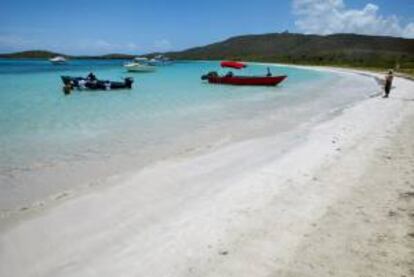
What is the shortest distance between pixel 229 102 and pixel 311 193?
17720 millimetres

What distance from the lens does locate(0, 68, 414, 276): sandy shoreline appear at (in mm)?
4789

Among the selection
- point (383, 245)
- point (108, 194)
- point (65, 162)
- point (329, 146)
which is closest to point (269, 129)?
point (329, 146)

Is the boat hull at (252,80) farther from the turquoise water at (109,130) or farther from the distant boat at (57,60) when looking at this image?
the distant boat at (57,60)

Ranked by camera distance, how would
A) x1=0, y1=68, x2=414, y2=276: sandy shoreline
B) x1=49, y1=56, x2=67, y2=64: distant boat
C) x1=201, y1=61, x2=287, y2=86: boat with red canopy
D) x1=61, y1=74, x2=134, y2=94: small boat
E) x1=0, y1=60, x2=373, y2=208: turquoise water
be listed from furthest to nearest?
x1=49, y1=56, x2=67, y2=64: distant boat, x1=201, y1=61, x2=287, y2=86: boat with red canopy, x1=61, y1=74, x2=134, y2=94: small boat, x1=0, y1=60, x2=373, y2=208: turquoise water, x1=0, y1=68, x2=414, y2=276: sandy shoreline

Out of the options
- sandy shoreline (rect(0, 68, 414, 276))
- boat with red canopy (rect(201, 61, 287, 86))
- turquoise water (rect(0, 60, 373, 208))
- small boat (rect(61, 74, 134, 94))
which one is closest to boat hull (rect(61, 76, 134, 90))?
small boat (rect(61, 74, 134, 94))

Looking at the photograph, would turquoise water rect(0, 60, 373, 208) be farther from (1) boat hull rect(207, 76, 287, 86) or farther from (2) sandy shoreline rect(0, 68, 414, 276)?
(1) boat hull rect(207, 76, 287, 86)

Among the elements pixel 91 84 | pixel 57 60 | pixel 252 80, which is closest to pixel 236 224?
pixel 91 84

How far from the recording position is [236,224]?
586 cm

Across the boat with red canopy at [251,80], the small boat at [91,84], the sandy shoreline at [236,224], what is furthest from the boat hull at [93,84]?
the sandy shoreline at [236,224]

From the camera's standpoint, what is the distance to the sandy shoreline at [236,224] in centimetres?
479

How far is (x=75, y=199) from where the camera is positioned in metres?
7.27

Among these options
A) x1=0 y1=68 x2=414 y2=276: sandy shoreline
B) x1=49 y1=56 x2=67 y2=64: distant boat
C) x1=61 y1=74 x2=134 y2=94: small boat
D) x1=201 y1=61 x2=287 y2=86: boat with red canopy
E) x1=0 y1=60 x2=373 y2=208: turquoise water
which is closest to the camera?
x1=0 y1=68 x2=414 y2=276: sandy shoreline

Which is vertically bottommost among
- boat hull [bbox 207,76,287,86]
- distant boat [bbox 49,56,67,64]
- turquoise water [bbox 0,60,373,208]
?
distant boat [bbox 49,56,67,64]

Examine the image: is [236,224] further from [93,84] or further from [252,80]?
[252,80]
